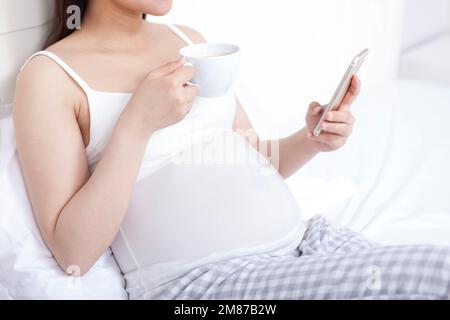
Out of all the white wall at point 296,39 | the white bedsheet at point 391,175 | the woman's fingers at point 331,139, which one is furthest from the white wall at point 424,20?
the woman's fingers at point 331,139

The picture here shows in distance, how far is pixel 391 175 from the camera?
1618 mm

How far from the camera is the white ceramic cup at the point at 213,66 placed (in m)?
0.88

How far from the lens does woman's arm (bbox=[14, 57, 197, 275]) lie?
90 cm

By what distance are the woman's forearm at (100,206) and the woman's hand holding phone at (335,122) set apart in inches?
13.1

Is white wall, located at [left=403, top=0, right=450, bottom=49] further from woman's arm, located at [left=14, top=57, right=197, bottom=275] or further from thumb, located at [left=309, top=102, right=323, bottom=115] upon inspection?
woman's arm, located at [left=14, top=57, right=197, bottom=275]

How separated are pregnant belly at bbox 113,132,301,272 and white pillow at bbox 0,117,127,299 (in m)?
0.10

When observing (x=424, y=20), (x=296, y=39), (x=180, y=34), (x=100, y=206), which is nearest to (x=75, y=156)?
(x=100, y=206)

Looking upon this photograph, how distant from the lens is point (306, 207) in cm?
149

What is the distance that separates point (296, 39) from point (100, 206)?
4.19 feet

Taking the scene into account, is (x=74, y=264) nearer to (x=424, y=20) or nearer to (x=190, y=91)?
(x=190, y=91)

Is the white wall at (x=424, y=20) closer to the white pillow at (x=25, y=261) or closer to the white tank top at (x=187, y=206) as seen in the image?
the white tank top at (x=187, y=206)
